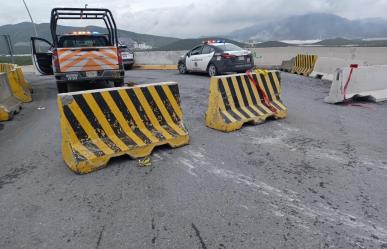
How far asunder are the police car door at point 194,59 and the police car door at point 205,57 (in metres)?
0.27

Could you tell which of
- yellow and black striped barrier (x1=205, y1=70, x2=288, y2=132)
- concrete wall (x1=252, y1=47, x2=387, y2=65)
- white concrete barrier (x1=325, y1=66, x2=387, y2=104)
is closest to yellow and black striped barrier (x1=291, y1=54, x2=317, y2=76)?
concrete wall (x1=252, y1=47, x2=387, y2=65)

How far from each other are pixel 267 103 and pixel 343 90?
2853 millimetres

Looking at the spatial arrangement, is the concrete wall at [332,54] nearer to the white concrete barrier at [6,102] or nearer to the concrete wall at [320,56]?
the concrete wall at [320,56]

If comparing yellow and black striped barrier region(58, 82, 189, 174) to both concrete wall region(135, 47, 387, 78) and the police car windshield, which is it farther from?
concrete wall region(135, 47, 387, 78)

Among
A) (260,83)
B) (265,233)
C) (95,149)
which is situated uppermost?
(260,83)

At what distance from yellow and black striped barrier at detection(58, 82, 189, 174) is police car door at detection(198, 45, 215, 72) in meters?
9.19

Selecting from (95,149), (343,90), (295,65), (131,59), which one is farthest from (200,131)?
(131,59)

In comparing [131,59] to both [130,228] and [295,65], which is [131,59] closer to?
[295,65]

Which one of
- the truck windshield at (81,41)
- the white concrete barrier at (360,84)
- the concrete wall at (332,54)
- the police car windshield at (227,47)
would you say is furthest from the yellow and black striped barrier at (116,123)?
the concrete wall at (332,54)

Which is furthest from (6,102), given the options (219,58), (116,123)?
(219,58)

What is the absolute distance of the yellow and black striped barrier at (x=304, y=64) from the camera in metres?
15.5

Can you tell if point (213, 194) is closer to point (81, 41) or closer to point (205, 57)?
point (81, 41)

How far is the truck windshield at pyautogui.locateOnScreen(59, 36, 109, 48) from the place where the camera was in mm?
11096

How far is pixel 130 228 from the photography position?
3164 mm
